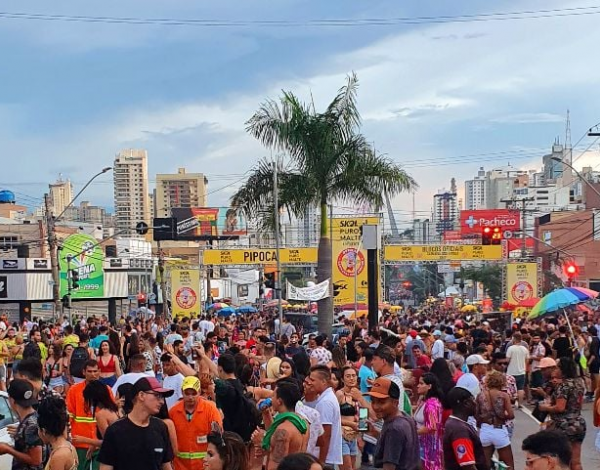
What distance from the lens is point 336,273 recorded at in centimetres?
4009

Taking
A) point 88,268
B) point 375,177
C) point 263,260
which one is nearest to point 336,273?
point 263,260

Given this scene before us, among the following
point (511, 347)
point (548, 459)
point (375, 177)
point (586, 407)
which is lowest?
point (586, 407)

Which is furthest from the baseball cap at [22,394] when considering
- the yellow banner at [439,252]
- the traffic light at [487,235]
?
the yellow banner at [439,252]

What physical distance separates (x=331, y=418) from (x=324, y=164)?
718 inches

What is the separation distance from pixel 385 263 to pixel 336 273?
27.8 feet

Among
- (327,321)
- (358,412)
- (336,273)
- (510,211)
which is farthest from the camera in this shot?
(510,211)

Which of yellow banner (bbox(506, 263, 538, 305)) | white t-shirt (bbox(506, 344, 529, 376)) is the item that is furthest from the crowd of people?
yellow banner (bbox(506, 263, 538, 305))

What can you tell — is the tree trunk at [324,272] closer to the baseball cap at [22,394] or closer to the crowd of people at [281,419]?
the crowd of people at [281,419]

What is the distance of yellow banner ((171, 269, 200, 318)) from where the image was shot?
134 ft

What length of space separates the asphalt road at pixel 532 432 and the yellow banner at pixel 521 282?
2471cm

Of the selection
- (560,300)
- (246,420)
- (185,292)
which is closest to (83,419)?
(246,420)

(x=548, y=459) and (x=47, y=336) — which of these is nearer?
Result: (x=548, y=459)

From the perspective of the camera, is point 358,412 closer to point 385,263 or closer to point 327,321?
point 327,321

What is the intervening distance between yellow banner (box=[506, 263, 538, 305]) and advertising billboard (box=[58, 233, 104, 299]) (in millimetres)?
23229
